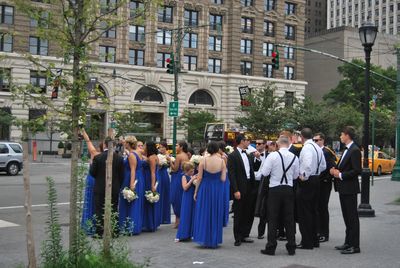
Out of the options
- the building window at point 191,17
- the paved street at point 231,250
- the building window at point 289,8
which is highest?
the building window at point 289,8

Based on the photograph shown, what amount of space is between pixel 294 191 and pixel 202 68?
186 ft

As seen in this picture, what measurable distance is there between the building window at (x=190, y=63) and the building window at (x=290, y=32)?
15.2 m

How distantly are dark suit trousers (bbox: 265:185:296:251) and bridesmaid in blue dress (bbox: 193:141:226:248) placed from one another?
3.33 feet

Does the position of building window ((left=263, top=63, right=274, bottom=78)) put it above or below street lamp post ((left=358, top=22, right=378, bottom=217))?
above

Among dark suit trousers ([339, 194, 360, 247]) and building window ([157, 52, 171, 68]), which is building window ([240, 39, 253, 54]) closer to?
building window ([157, 52, 171, 68])

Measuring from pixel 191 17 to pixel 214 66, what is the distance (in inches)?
267

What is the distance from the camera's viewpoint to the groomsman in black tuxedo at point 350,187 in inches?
352

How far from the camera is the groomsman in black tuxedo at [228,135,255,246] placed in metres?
9.63

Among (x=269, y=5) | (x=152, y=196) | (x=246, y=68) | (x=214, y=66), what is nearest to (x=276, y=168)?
(x=152, y=196)

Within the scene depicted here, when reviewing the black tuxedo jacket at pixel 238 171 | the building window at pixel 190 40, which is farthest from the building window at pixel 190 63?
the black tuxedo jacket at pixel 238 171

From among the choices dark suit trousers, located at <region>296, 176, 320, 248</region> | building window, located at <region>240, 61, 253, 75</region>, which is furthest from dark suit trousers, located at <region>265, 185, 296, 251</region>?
building window, located at <region>240, 61, 253, 75</region>

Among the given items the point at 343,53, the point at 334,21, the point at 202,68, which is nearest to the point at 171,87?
the point at 202,68

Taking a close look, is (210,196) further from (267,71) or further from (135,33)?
(267,71)

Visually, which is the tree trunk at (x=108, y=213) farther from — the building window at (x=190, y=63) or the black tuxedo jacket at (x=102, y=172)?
the building window at (x=190, y=63)
